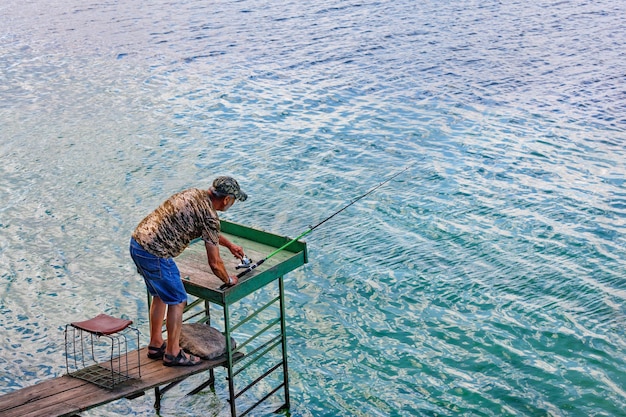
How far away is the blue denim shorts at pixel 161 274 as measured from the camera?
664 centimetres

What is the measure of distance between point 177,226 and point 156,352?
119 centimetres

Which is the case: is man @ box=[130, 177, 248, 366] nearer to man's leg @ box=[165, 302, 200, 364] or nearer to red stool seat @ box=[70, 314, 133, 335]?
man's leg @ box=[165, 302, 200, 364]

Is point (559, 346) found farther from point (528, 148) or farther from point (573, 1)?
point (573, 1)

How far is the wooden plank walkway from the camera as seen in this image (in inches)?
241

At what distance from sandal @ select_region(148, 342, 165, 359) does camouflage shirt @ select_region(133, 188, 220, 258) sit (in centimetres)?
93

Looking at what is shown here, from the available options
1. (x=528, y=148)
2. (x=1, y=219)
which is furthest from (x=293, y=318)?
(x=528, y=148)

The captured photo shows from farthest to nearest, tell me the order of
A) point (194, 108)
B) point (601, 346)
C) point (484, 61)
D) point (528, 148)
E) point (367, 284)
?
point (484, 61)
point (194, 108)
point (528, 148)
point (367, 284)
point (601, 346)

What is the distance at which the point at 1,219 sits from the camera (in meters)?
12.9

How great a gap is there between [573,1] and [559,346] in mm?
20025

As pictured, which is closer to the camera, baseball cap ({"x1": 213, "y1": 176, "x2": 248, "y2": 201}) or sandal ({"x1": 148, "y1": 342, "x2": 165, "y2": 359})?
baseball cap ({"x1": 213, "y1": 176, "x2": 248, "y2": 201})

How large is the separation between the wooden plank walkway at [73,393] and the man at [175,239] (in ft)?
0.61

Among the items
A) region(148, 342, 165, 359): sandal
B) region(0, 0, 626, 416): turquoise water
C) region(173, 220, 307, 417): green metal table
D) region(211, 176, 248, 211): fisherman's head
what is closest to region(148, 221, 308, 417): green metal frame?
region(173, 220, 307, 417): green metal table

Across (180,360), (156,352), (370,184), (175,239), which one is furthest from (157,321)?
(370,184)

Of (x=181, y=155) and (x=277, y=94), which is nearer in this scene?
(x=181, y=155)
